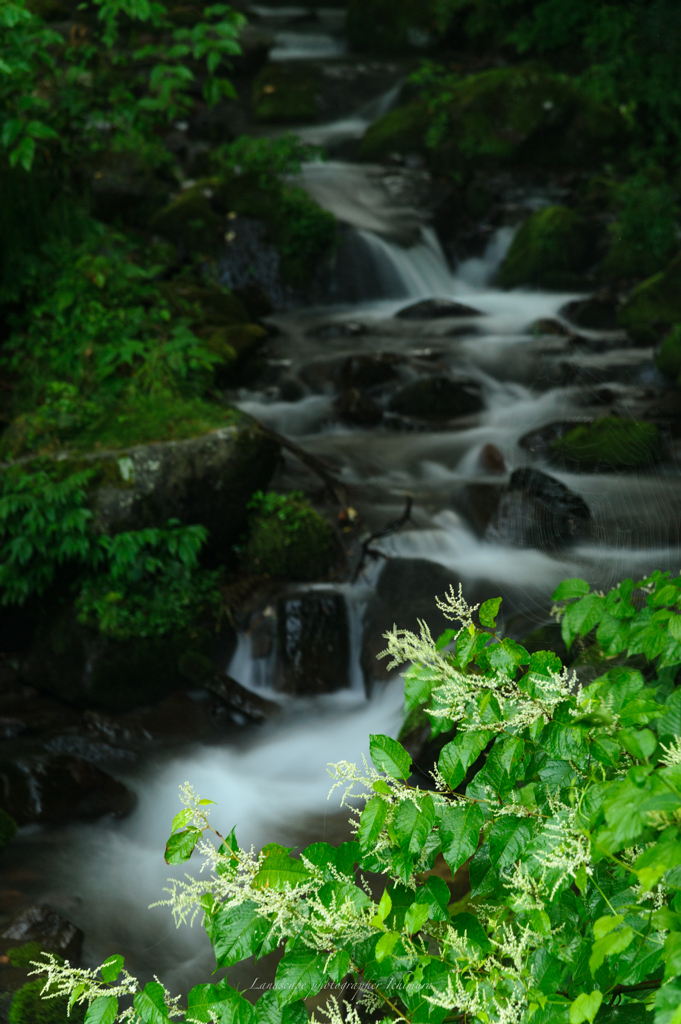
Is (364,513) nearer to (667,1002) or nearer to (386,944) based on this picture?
(386,944)

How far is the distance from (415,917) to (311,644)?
410 centimetres

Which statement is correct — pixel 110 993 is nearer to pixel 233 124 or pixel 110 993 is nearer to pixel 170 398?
pixel 170 398

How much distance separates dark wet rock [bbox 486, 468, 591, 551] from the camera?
3881 mm

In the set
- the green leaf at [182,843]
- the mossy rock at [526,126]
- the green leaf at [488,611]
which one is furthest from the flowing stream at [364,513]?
the mossy rock at [526,126]

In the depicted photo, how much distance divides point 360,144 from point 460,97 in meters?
2.19

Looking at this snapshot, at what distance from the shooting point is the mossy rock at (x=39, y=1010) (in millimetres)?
2721

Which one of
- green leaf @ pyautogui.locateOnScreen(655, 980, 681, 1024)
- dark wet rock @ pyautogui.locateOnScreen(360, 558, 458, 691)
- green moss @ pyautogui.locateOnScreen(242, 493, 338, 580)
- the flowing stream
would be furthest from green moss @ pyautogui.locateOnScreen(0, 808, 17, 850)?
green leaf @ pyautogui.locateOnScreen(655, 980, 681, 1024)

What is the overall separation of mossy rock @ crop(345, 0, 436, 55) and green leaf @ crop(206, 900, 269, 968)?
22348 millimetres

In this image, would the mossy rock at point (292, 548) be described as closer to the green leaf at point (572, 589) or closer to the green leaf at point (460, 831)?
the green leaf at point (572, 589)

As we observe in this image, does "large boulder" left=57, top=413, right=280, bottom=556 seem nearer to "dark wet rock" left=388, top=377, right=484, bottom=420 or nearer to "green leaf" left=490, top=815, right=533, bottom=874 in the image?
"dark wet rock" left=388, top=377, right=484, bottom=420

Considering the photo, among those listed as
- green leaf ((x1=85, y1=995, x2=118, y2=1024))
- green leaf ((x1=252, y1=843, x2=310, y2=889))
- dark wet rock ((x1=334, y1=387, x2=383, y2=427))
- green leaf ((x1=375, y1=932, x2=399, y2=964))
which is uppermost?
green leaf ((x1=252, y1=843, x2=310, y2=889))

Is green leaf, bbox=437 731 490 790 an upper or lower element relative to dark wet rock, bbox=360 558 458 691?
upper

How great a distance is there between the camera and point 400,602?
5.36m

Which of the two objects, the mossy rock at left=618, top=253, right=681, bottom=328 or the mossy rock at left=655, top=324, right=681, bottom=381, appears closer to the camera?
the mossy rock at left=655, top=324, right=681, bottom=381
